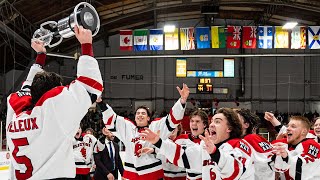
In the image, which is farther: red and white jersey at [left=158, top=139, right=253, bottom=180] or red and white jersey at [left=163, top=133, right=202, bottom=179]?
red and white jersey at [left=163, top=133, right=202, bottom=179]

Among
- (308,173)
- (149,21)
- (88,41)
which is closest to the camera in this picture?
(88,41)

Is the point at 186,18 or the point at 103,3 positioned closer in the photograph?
the point at 103,3

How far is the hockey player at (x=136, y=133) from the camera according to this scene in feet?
15.1

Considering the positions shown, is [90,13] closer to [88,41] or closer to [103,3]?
[88,41]

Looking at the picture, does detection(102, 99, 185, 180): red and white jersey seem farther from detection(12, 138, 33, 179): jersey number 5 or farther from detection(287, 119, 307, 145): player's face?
detection(12, 138, 33, 179): jersey number 5

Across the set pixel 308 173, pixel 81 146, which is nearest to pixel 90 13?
pixel 308 173

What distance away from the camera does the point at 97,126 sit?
17.2 m

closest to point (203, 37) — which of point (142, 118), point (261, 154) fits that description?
point (142, 118)

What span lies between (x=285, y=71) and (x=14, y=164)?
776 inches

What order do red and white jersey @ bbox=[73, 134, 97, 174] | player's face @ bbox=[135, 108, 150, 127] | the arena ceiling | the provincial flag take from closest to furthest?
1. player's face @ bbox=[135, 108, 150, 127]
2. red and white jersey @ bbox=[73, 134, 97, 174]
3. the arena ceiling
4. the provincial flag

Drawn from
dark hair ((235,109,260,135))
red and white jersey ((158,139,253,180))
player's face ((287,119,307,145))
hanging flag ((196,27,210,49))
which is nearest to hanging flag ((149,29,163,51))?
hanging flag ((196,27,210,49))

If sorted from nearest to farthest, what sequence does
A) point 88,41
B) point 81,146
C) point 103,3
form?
point 88,41
point 81,146
point 103,3

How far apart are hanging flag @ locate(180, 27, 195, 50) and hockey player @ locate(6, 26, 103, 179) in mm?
13266

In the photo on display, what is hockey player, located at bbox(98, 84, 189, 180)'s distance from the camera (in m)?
4.59
